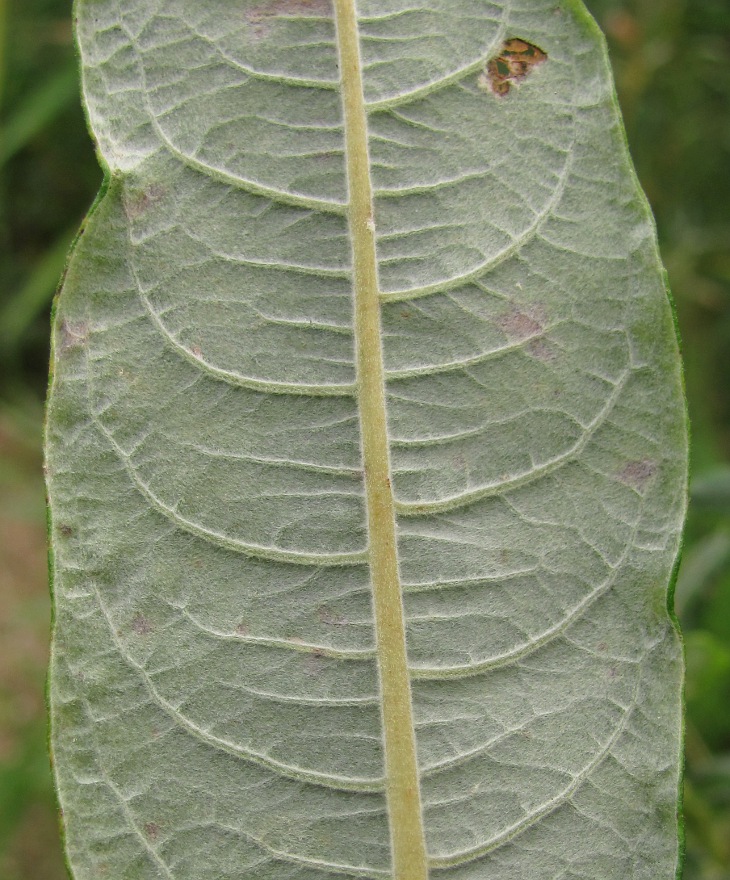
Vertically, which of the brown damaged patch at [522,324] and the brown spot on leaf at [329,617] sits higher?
the brown damaged patch at [522,324]

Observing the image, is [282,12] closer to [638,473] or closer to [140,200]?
[140,200]

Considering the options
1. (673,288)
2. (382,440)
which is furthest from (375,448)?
(673,288)

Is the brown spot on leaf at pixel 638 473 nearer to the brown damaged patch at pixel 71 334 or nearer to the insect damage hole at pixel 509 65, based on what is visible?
the insect damage hole at pixel 509 65

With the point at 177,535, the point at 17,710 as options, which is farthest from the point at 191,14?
the point at 17,710

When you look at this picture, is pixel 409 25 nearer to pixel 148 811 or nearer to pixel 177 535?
pixel 177 535

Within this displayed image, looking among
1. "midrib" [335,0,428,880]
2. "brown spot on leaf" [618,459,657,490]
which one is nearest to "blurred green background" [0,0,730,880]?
"brown spot on leaf" [618,459,657,490]

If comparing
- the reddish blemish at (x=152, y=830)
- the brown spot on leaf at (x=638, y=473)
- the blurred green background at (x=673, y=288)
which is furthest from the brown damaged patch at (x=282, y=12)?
the blurred green background at (x=673, y=288)

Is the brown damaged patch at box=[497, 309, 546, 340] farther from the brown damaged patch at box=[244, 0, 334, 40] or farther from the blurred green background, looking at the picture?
the blurred green background
